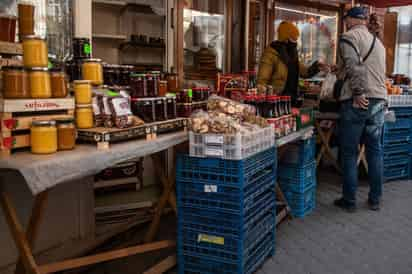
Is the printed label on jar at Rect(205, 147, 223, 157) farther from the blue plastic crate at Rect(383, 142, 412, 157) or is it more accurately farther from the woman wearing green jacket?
the blue plastic crate at Rect(383, 142, 412, 157)

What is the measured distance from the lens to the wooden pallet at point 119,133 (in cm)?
196

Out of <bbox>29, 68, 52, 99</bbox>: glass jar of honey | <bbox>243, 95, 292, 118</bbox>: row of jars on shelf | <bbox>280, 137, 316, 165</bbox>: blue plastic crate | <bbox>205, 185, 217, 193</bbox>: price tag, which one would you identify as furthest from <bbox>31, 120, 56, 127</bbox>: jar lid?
<bbox>280, 137, 316, 165</bbox>: blue plastic crate

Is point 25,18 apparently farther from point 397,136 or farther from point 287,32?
point 397,136

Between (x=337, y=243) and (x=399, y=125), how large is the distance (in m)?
2.26

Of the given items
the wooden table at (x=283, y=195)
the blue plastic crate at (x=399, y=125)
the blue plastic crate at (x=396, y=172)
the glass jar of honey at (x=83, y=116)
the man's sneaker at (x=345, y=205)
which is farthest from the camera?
the blue plastic crate at (x=396, y=172)

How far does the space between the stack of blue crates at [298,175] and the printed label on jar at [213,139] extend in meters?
1.37

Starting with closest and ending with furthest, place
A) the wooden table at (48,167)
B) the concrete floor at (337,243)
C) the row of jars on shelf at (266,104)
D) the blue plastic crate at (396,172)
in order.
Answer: the wooden table at (48,167), the concrete floor at (337,243), the row of jars on shelf at (266,104), the blue plastic crate at (396,172)

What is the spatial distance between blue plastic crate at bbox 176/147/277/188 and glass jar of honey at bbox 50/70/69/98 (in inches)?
30.1

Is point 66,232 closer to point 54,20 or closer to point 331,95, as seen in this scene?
point 54,20

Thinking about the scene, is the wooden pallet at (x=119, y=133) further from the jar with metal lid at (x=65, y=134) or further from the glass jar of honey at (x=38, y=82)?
the glass jar of honey at (x=38, y=82)

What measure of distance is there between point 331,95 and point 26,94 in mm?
3114

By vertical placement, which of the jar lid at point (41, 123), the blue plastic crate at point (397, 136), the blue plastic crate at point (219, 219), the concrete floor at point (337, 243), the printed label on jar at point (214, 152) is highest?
the jar lid at point (41, 123)

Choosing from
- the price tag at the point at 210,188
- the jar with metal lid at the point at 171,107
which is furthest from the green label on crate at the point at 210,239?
the jar with metal lid at the point at 171,107

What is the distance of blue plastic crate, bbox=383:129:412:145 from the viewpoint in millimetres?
4806
